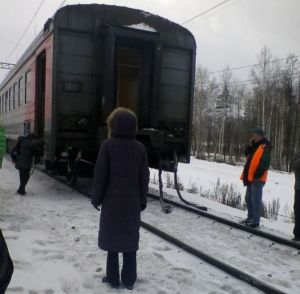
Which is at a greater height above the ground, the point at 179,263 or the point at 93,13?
the point at 93,13

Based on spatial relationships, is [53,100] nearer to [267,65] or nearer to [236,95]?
[267,65]

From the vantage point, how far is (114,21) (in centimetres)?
914

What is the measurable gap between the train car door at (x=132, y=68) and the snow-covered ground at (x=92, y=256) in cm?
235

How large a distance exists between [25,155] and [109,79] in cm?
251

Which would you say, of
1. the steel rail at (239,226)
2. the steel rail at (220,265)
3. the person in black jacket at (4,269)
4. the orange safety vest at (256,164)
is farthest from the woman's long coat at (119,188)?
the orange safety vest at (256,164)

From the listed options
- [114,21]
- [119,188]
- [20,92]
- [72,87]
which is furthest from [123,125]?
[20,92]

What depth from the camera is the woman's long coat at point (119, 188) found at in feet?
13.5

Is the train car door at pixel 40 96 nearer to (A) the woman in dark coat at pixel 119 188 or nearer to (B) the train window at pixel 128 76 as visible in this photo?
(B) the train window at pixel 128 76

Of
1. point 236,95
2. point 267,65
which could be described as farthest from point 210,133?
point 267,65

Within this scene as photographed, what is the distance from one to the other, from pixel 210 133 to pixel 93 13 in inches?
1919

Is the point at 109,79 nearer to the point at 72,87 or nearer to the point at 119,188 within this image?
the point at 72,87

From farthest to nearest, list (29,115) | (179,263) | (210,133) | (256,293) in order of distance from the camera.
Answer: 1. (210,133)
2. (29,115)
3. (179,263)
4. (256,293)

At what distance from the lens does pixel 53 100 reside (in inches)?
340

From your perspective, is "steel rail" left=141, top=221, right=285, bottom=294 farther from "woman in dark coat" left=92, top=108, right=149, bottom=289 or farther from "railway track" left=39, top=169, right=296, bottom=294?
"woman in dark coat" left=92, top=108, right=149, bottom=289
